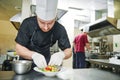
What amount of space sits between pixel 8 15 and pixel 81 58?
8.66 ft

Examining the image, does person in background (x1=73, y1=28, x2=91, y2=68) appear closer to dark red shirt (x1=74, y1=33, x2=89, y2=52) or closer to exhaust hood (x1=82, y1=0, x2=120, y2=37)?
dark red shirt (x1=74, y1=33, x2=89, y2=52)

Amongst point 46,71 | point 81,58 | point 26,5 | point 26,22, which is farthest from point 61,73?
point 81,58

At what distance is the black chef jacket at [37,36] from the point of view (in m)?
1.89

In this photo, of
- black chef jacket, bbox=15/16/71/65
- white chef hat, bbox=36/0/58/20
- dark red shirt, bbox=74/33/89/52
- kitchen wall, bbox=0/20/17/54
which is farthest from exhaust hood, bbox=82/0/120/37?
kitchen wall, bbox=0/20/17/54

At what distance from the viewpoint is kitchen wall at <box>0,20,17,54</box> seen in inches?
167

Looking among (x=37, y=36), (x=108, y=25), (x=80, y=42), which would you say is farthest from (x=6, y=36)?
(x=108, y=25)

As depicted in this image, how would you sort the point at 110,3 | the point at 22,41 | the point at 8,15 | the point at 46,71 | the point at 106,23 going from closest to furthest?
the point at 46,71, the point at 22,41, the point at 106,23, the point at 110,3, the point at 8,15

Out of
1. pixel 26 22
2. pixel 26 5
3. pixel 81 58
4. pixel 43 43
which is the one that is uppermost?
pixel 26 5

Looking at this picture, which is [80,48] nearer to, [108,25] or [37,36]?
[108,25]

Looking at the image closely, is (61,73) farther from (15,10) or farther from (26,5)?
(15,10)

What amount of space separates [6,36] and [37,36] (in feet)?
8.57

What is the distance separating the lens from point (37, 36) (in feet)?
6.48

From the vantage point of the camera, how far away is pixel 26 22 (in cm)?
196

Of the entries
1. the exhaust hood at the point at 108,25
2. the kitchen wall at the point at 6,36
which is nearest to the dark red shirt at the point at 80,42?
the exhaust hood at the point at 108,25
